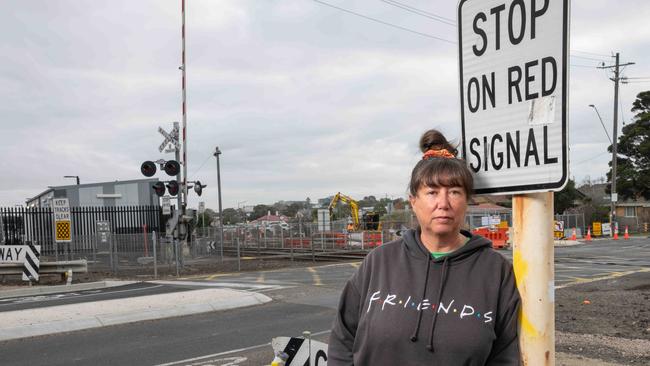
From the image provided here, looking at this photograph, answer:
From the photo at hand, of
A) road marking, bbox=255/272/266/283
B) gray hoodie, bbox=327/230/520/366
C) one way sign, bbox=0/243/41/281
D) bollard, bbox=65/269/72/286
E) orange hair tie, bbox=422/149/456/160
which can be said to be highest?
orange hair tie, bbox=422/149/456/160

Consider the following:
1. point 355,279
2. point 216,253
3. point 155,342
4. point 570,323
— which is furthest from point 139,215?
point 355,279

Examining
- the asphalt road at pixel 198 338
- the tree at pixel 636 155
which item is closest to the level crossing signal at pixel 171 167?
the asphalt road at pixel 198 338

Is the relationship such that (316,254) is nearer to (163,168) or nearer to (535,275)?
(163,168)

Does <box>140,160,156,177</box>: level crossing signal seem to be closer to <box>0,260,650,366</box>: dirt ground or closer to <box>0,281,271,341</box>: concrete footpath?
<box>0,260,650,366</box>: dirt ground

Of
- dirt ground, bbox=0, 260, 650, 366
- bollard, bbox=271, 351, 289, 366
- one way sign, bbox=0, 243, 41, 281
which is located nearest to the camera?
bollard, bbox=271, 351, 289, 366

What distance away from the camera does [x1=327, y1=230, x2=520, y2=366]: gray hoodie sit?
205cm

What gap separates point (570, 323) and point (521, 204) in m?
6.69

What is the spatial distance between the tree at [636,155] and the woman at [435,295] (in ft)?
167

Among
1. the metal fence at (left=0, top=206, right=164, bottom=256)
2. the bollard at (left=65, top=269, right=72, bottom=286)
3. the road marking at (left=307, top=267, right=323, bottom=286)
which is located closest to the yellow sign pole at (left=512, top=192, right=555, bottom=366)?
the road marking at (left=307, top=267, right=323, bottom=286)

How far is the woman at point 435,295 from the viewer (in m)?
2.07

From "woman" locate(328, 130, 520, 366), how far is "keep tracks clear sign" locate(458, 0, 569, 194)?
0.15 metres

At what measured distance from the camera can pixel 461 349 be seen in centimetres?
203

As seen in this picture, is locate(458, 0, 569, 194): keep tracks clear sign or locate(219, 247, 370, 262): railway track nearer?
locate(458, 0, 569, 194): keep tracks clear sign

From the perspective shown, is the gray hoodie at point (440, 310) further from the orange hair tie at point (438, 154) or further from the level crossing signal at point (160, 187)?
the level crossing signal at point (160, 187)
